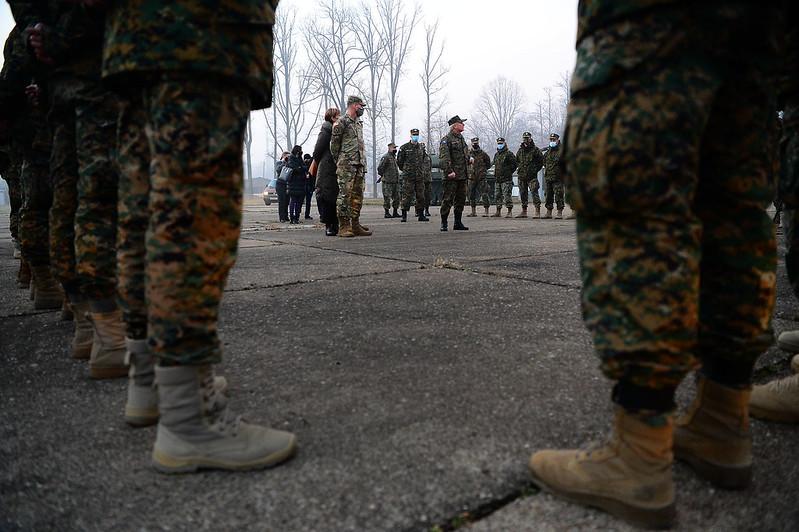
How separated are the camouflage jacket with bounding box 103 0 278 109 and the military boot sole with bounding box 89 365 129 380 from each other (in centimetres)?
108

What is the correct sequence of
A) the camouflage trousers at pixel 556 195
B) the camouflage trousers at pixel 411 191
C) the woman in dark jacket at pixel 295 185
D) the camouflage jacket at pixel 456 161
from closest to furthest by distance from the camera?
the camouflage jacket at pixel 456 161 → the woman in dark jacket at pixel 295 185 → the camouflage trousers at pixel 411 191 → the camouflage trousers at pixel 556 195

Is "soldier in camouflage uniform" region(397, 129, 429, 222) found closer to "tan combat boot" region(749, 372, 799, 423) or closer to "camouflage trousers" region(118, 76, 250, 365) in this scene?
"tan combat boot" region(749, 372, 799, 423)

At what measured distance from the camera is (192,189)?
50.6 inches

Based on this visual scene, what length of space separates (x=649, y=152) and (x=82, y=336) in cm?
216

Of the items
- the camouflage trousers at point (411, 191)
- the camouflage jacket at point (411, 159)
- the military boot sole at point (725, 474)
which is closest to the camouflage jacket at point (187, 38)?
the military boot sole at point (725, 474)

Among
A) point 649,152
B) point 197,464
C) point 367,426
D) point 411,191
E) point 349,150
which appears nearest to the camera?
point 649,152

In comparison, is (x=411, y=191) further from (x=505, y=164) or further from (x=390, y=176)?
(x=505, y=164)

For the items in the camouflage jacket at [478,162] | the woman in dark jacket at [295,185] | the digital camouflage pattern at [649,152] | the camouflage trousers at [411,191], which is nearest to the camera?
the digital camouflage pattern at [649,152]

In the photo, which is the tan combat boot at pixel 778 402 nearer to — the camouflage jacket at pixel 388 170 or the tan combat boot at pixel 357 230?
the tan combat boot at pixel 357 230

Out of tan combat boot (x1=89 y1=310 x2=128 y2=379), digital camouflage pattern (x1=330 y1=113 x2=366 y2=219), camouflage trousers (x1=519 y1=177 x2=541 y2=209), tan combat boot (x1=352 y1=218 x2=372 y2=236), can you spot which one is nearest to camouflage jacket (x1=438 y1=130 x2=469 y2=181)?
tan combat boot (x1=352 y1=218 x2=372 y2=236)

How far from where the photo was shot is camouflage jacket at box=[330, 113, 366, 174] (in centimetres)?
701

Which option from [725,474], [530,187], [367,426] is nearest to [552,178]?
[530,187]

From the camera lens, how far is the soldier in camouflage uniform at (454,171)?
27.9ft

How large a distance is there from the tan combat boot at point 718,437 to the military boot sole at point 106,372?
177 cm
